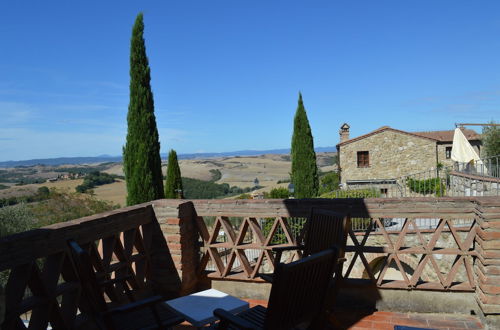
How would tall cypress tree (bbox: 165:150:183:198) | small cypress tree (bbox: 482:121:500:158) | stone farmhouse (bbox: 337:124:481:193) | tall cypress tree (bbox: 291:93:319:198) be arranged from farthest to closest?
1. stone farmhouse (bbox: 337:124:481:193)
2. tall cypress tree (bbox: 291:93:319:198)
3. small cypress tree (bbox: 482:121:500:158)
4. tall cypress tree (bbox: 165:150:183:198)

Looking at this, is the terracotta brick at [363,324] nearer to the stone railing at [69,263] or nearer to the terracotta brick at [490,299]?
the terracotta brick at [490,299]

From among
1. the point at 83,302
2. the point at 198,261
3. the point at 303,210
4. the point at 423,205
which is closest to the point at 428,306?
the point at 423,205

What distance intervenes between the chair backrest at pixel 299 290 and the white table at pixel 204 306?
70 cm

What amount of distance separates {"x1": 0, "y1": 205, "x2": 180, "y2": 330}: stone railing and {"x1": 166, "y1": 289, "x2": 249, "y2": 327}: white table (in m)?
0.81

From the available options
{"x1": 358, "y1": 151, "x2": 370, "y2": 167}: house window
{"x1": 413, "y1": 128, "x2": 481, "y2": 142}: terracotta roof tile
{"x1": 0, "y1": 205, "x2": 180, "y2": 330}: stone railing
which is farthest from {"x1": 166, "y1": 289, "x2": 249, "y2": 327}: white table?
{"x1": 413, "y1": 128, "x2": 481, "y2": 142}: terracotta roof tile

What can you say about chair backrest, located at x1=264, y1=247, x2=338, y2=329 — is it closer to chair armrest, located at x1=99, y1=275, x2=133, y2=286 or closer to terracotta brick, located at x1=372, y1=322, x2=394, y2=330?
terracotta brick, located at x1=372, y1=322, x2=394, y2=330

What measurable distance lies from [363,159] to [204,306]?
924 inches

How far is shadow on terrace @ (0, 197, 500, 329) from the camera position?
8.73 feet

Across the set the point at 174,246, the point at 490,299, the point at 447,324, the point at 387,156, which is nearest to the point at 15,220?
the point at 174,246

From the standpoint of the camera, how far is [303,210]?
389cm

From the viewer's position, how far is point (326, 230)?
340 cm

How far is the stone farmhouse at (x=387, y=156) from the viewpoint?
24.0 meters

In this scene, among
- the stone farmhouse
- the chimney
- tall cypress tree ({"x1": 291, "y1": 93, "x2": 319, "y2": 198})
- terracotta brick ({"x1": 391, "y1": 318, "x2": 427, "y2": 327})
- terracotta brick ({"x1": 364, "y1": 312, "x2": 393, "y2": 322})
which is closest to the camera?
terracotta brick ({"x1": 391, "y1": 318, "x2": 427, "y2": 327})

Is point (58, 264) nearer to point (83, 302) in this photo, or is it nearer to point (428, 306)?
point (83, 302)
